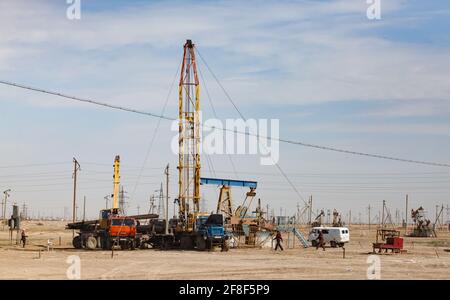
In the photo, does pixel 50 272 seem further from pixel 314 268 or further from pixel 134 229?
pixel 134 229

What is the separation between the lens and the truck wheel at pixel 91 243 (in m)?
51.0

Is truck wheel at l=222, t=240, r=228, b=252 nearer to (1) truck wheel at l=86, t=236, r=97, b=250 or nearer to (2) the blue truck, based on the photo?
(2) the blue truck

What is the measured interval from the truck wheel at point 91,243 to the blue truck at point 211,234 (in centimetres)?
748

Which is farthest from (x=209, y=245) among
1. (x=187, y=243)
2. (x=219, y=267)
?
(x=219, y=267)

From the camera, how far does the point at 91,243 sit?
51.2 m

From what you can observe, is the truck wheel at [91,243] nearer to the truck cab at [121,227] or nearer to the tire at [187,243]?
the truck cab at [121,227]

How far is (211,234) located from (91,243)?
8856 mm

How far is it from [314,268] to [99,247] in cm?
2220

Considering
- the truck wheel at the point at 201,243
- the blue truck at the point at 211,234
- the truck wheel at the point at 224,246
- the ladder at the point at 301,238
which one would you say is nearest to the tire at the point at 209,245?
the blue truck at the point at 211,234

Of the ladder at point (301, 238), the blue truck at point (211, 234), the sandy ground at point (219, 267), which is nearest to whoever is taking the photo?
the sandy ground at point (219, 267)

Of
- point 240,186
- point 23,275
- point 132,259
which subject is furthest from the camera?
point 240,186

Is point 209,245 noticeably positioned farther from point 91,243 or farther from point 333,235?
point 333,235
